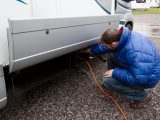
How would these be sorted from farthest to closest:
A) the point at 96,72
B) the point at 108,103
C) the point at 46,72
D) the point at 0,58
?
the point at 96,72, the point at 46,72, the point at 108,103, the point at 0,58

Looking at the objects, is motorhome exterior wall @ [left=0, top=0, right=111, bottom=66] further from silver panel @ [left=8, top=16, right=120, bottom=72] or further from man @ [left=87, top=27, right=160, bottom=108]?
man @ [left=87, top=27, right=160, bottom=108]

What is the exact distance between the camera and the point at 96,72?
4102 millimetres

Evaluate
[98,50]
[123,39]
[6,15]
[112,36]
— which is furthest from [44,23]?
[98,50]

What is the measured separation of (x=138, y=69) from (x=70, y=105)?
95 cm

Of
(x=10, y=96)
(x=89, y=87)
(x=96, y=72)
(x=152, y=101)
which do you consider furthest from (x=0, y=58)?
(x=96, y=72)

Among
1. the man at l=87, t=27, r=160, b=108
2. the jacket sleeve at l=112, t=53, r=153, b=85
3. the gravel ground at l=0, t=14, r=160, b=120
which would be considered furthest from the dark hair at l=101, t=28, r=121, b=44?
the gravel ground at l=0, t=14, r=160, b=120

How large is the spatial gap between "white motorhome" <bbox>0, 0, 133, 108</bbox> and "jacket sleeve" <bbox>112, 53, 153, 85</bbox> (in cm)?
70

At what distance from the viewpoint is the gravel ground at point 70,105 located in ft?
8.96

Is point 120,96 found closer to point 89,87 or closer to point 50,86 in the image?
point 89,87

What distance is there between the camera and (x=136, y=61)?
2.60 m

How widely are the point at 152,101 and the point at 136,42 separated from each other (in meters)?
0.90

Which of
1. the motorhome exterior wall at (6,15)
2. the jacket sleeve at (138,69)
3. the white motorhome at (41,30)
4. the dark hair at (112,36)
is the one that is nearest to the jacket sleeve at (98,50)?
the white motorhome at (41,30)

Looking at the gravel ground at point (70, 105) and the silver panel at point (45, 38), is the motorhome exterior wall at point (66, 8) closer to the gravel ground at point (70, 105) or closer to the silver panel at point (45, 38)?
the silver panel at point (45, 38)

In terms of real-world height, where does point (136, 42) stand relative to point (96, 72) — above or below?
above
